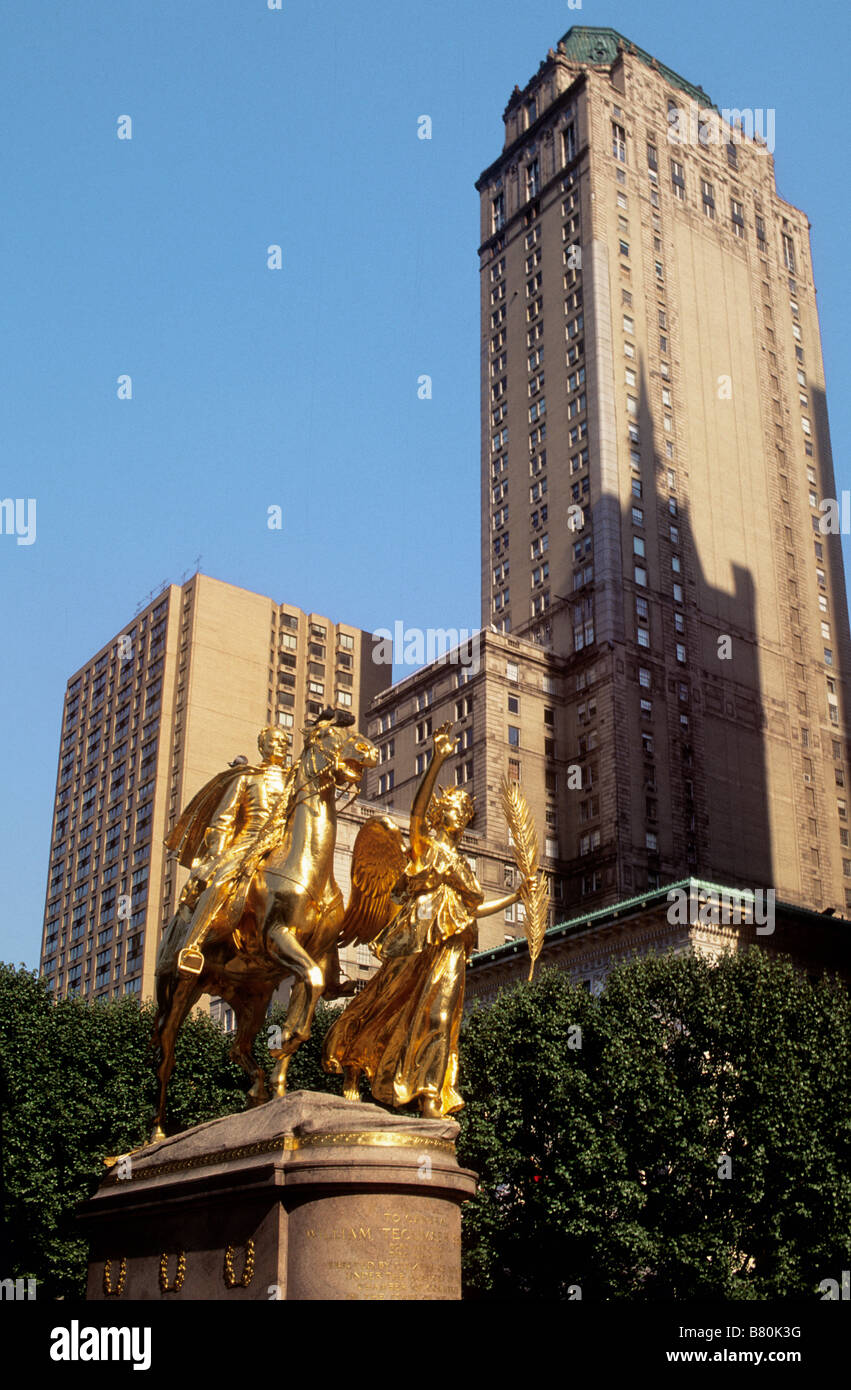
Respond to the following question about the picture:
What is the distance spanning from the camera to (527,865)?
20.5m

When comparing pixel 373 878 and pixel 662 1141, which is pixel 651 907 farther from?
pixel 373 878

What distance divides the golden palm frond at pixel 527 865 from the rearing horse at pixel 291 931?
2258 millimetres

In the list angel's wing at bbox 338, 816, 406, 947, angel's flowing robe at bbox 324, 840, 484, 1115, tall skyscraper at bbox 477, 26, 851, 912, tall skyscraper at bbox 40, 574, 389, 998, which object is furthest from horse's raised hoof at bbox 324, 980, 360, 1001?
tall skyscraper at bbox 40, 574, 389, 998

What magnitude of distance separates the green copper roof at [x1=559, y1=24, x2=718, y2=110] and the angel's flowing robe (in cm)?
11894

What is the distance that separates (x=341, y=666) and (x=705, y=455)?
141 feet

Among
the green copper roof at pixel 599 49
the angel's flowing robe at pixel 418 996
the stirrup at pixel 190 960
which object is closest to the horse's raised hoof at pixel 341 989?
the angel's flowing robe at pixel 418 996

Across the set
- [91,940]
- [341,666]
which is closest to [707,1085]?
[91,940]

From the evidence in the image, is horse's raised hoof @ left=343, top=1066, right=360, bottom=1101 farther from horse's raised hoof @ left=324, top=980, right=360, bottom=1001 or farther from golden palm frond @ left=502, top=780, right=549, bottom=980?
golden palm frond @ left=502, top=780, right=549, bottom=980

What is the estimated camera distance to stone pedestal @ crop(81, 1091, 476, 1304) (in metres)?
15.9

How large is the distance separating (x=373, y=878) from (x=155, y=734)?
332ft

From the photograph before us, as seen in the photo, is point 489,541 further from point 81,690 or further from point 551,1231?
point 551,1231

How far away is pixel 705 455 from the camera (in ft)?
353

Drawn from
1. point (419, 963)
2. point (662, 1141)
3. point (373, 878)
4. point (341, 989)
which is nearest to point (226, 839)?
point (373, 878)

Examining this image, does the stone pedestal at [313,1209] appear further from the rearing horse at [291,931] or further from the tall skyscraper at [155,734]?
the tall skyscraper at [155,734]
